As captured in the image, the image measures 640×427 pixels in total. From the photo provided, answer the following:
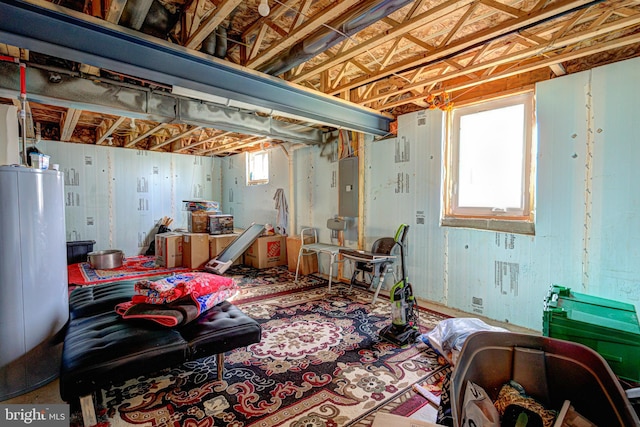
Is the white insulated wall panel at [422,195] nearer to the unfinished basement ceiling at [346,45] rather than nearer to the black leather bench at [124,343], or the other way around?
the unfinished basement ceiling at [346,45]

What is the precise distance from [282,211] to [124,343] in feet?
14.7

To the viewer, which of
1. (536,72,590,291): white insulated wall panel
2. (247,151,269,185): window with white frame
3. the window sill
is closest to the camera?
(536,72,590,291): white insulated wall panel

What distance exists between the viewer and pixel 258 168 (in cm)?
700

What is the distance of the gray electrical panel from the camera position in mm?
4590

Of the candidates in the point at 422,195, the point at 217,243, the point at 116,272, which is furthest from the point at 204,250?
the point at 422,195

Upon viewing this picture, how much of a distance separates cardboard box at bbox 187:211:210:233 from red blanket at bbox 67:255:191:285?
2.55 feet

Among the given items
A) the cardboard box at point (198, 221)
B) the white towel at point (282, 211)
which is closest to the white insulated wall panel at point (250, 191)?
the white towel at point (282, 211)

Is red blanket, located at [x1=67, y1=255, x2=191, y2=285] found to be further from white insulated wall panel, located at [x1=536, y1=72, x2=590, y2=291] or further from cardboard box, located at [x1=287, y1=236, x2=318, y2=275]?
white insulated wall panel, located at [x1=536, y1=72, x2=590, y2=291]

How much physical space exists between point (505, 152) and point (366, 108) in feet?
5.35

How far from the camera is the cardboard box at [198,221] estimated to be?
5.79 metres

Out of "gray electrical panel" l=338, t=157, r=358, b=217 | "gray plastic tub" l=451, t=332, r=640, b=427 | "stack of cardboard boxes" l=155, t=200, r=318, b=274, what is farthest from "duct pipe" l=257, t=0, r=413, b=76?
"stack of cardboard boxes" l=155, t=200, r=318, b=274

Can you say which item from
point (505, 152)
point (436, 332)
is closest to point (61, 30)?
point (436, 332)

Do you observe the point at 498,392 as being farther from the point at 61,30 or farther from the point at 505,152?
the point at 61,30

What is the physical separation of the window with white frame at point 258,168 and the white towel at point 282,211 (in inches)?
27.7
